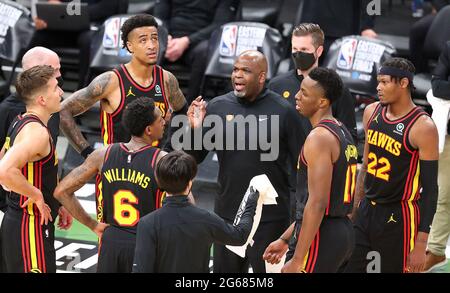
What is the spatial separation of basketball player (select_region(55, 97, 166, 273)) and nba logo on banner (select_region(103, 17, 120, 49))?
14.0 feet

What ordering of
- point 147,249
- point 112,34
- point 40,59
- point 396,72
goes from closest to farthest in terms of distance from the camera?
point 147,249 → point 396,72 → point 40,59 → point 112,34

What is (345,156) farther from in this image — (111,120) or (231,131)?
(111,120)

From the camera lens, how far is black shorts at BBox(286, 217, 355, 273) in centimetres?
586

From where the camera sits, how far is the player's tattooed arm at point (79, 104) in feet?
22.4

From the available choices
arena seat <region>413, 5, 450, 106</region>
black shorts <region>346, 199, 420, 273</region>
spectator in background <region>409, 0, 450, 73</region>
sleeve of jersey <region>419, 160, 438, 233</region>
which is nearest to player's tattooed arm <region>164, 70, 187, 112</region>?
black shorts <region>346, 199, 420, 273</region>

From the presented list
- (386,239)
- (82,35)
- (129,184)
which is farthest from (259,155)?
(82,35)

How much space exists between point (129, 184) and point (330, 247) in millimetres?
1213

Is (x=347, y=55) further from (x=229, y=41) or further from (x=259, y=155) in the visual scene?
(x=259, y=155)

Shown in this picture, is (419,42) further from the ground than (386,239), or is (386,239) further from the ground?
(419,42)

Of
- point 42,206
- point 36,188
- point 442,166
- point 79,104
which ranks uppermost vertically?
point 79,104

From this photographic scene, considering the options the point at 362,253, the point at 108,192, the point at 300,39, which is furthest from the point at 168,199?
the point at 300,39

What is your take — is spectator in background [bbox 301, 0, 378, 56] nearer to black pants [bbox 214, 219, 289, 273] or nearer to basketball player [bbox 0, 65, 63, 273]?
black pants [bbox 214, 219, 289, 273]

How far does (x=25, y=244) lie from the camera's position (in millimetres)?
5984

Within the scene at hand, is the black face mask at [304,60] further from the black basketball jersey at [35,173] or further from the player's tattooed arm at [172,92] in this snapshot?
the black basketball jersey at [35,173]
